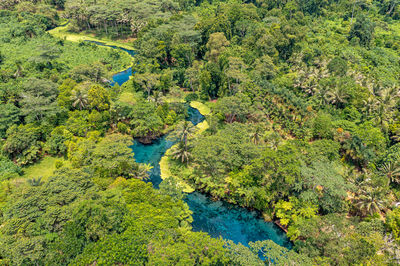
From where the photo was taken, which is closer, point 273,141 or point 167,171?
point 273,141

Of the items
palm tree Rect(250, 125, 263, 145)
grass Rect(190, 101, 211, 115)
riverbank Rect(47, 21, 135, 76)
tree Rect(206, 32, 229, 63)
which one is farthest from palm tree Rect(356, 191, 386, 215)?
riverbank Rect(47, 21, 135, 76)

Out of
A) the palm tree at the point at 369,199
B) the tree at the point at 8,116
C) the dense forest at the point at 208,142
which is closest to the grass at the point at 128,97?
the dense forest at the point at 208,142

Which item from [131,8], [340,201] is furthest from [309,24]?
[340,201]

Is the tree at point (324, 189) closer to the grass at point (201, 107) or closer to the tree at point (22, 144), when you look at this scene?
the grass at point (201, 107)

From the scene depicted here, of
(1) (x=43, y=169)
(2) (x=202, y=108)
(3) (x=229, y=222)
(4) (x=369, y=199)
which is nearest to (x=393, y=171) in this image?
(4) (x=369, y=199)

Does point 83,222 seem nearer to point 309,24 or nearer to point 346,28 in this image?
point 309,24

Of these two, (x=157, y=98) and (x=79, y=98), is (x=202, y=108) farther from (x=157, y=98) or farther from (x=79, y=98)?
(x=79, y=98)
